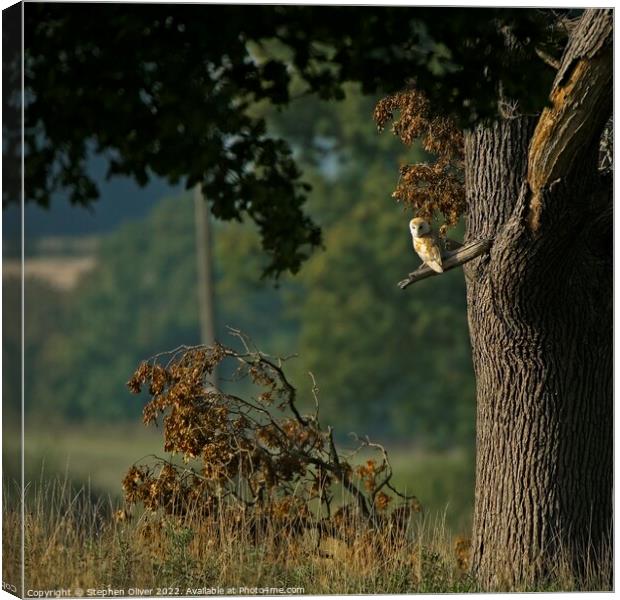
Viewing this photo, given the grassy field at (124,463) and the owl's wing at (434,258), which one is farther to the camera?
the grassy field at (124,463)

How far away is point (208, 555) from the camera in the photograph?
7113 mm

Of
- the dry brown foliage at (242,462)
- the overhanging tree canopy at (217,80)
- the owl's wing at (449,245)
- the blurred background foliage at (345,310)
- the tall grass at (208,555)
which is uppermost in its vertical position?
the blurred background foliage at (345,310)

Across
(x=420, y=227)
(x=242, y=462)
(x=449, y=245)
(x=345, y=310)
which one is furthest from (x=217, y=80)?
(x=345, y=310)

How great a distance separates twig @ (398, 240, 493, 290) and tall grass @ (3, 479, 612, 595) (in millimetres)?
1517

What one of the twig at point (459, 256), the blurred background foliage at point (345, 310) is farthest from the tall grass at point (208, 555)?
the blurred background foliage at point (345, 310)

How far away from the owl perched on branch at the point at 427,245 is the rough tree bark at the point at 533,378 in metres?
0.30

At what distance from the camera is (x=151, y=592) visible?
→ 6.89 metres

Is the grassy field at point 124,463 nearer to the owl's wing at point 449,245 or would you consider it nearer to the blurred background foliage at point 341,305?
the blurred background foliage at point 341,305

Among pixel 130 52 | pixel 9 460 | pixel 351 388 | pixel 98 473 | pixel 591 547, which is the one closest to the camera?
pixel 130 52

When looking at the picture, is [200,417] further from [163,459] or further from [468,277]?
[468,277]

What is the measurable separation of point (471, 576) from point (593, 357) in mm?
1447

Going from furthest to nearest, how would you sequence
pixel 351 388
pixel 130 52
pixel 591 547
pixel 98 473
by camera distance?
pixel 351 388
pixel 98 473
pixel 591 547
pixel 130 52

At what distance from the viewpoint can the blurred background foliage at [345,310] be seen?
55.4ft

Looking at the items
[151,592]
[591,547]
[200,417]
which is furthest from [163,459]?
[591,547]
